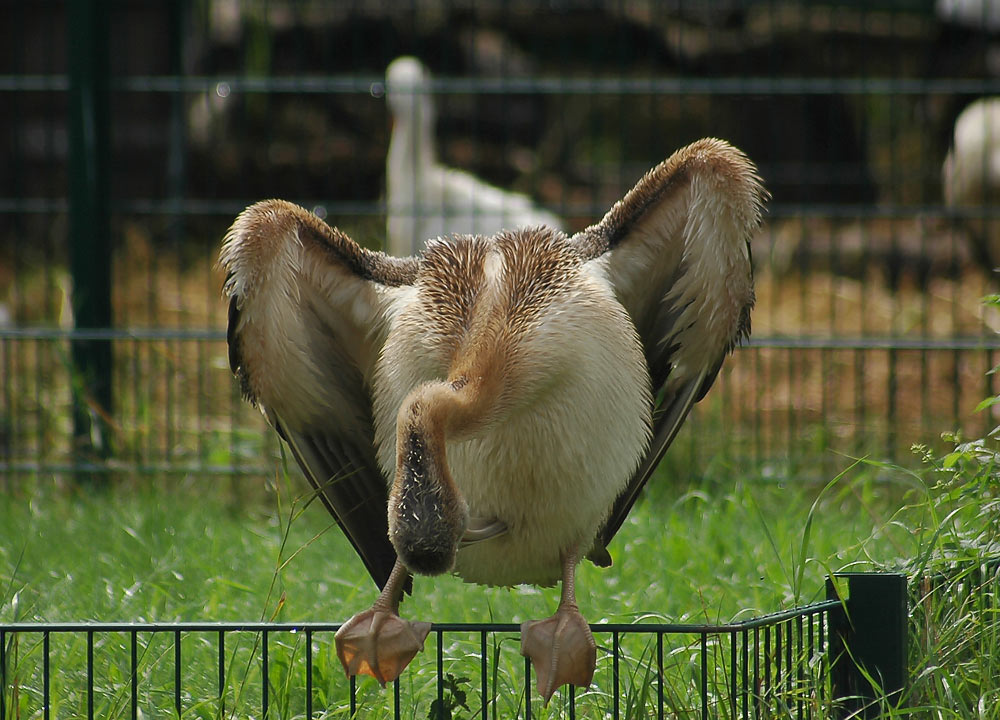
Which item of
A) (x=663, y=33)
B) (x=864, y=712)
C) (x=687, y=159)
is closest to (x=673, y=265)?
(x=687, y=159)

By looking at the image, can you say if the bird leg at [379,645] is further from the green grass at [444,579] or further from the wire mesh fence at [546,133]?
the wire mesh fence at [546,133]

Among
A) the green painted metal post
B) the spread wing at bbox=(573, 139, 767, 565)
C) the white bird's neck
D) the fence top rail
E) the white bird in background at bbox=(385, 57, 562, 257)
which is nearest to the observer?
the fence top rail

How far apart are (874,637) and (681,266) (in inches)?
41.4

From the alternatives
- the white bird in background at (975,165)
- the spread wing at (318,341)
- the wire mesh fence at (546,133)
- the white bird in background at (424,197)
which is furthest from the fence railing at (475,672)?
the white bird in background at (975,165)

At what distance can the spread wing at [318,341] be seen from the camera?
3.06 m

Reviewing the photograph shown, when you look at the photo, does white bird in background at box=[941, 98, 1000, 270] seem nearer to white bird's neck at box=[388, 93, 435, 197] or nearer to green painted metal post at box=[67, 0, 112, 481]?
white bird's neck at box=[388, 93, 435, 197]

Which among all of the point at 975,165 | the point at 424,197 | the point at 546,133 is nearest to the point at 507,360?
the point at 424,197

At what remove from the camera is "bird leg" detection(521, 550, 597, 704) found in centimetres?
291

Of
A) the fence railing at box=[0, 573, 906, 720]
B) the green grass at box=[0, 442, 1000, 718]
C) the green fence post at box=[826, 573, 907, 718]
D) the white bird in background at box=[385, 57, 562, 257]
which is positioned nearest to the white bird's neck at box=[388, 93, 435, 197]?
the white bird in background at box=[385, 57, 562, 257]

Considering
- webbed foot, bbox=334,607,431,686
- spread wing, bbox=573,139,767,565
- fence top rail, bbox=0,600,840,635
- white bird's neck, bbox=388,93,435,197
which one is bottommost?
webbed foot, bbox=334,607,431,686

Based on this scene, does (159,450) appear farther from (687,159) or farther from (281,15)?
(281,15)

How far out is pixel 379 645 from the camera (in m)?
2.96

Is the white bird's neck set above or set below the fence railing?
above

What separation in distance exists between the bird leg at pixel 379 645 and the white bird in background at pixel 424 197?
12.1ft
